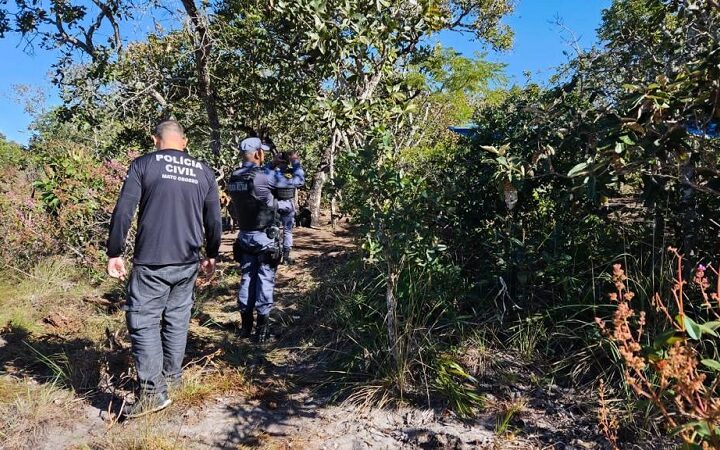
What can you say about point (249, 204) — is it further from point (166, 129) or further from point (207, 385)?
point (207, 385)

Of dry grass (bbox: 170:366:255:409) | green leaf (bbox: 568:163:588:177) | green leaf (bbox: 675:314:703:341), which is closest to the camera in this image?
green leaf (bbox: 675:314:703:341)

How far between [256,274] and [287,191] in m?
0.84

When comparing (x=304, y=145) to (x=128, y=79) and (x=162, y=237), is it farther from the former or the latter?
(x=162, y=237)

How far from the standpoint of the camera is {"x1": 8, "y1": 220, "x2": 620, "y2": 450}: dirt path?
2789mm

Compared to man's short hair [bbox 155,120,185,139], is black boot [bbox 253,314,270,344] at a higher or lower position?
lower

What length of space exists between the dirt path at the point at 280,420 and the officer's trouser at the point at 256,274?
0.52m

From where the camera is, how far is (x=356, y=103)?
3.73 meters

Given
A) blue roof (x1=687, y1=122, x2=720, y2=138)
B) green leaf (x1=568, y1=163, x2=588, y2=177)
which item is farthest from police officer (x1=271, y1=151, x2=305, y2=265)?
blue roof (x1=687, y1=122, x2=720, y2=138)

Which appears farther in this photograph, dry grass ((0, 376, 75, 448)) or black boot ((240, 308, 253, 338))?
black boot ((240, 308, 253, 338))

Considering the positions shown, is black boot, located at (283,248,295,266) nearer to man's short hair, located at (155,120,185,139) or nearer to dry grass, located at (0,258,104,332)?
dry grass, located at (0,258,104,332)

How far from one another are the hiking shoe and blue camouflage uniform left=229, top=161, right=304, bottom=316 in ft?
4.75

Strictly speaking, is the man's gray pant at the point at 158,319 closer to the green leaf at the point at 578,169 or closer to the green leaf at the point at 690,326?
the green leaf at the point at 578,169

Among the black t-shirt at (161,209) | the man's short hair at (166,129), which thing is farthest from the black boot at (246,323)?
the man's short hair at (166,129)

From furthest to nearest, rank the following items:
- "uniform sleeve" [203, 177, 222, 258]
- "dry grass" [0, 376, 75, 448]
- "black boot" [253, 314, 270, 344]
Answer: "black boot" [253, 314, 270, 344]
"uniform sleeve" [203, 177, 222, 258]
"dry grass" [0, 376, 75, 448]
